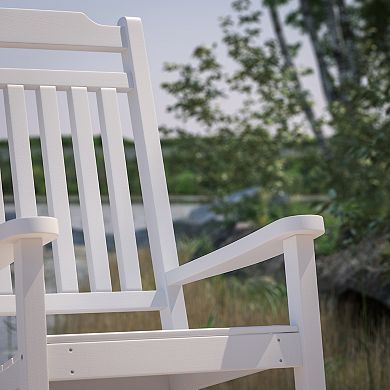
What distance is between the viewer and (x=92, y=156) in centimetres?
207

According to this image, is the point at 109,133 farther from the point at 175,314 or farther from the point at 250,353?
the point at 250,353

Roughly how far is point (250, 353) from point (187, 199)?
736 centimetres

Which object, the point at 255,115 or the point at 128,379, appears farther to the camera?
the point at 255,115

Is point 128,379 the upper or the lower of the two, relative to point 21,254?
lower

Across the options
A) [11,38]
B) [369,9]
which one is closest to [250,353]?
[11,38]

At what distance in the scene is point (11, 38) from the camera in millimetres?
2041

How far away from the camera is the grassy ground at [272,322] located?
314 centimetres

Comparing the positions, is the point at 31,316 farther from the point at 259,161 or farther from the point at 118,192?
the point at 259,161

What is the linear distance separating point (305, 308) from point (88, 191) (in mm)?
668

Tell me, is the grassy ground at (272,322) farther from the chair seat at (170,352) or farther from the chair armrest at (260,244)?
the chair seat at (170,352)

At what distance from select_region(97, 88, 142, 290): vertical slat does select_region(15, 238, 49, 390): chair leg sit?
0.62 m

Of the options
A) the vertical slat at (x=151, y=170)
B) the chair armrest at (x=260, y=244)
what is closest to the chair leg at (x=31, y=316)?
the chair armrest at (x=260, y=244)

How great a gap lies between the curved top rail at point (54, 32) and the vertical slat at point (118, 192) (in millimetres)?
120

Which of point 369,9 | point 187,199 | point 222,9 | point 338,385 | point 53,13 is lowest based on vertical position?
point 338,385
